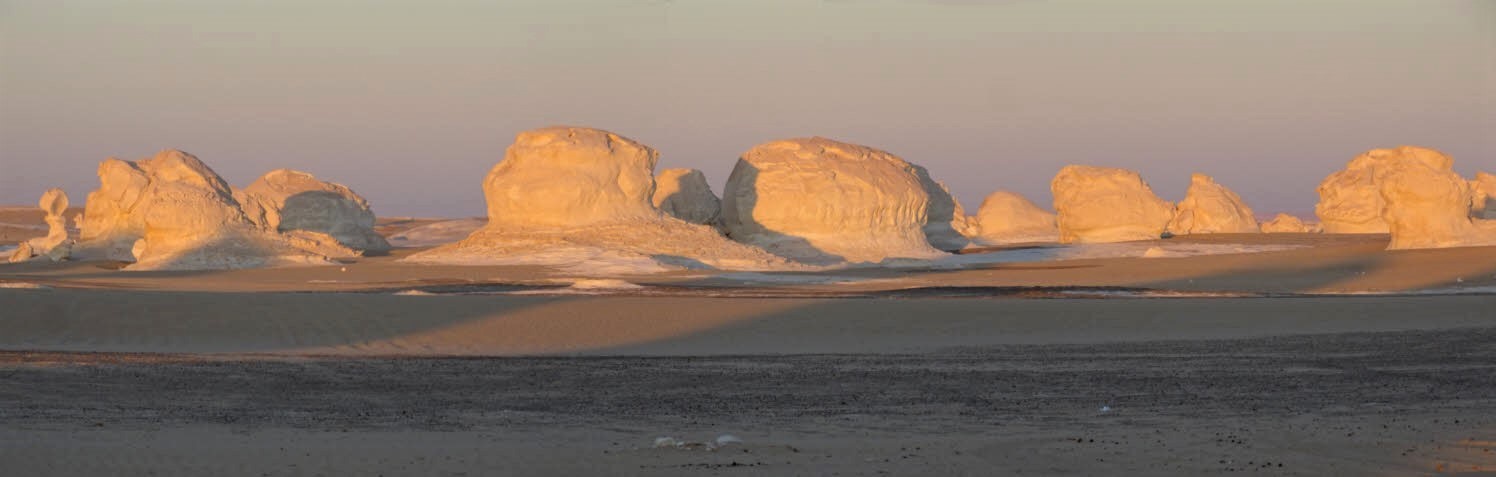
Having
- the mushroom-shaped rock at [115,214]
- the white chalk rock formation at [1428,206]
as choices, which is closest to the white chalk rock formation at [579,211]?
the mushroom-shaped rock at [115,214]

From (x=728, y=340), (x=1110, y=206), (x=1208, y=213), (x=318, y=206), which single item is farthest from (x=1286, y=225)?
(x=728, y=340)

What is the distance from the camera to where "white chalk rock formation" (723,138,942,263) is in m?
59.8

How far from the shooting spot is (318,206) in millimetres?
72062

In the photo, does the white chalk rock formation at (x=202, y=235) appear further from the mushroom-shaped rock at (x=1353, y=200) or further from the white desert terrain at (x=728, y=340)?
the mushroom-shaped rock at (x=1353, y=200)

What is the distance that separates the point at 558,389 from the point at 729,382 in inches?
71.5

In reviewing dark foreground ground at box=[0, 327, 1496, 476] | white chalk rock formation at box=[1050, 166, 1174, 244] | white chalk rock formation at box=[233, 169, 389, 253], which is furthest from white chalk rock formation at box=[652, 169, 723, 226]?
dark foreground ground at box=[0, 327, 1496, 476]

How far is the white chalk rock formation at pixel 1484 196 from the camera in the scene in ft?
220

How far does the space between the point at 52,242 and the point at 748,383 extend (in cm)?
5838

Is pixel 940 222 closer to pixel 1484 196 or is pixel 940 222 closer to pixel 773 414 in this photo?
pixel 1484 196

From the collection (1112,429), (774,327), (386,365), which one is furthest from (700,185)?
(1112,429)

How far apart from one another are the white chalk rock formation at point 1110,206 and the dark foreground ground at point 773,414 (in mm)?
53292

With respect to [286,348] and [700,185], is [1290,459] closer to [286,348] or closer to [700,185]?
[286,348]

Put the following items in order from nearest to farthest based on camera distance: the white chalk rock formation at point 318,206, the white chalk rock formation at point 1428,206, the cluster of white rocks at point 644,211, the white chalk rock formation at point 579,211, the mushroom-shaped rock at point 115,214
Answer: the white chalk rock formation at point 1428,206 → the cluster of white rocks at point 644,211 → the white chalk rock formation at point 579,211 → the mushroom-shaped rock at point 115,214 → the white chalk rock formation at point 318,206

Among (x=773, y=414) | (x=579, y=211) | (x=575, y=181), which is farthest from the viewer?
(x=579, y=211)
